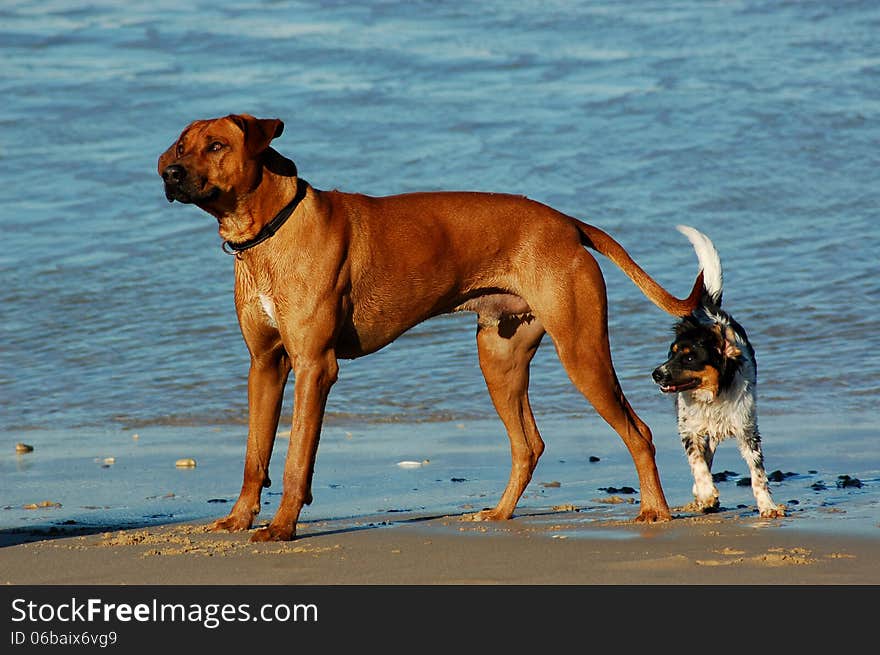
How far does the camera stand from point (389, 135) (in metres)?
17.1

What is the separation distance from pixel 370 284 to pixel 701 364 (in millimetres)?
1814

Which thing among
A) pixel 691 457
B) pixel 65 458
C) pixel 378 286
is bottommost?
pixel 65 458

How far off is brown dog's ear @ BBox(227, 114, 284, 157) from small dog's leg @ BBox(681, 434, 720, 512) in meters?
2.53

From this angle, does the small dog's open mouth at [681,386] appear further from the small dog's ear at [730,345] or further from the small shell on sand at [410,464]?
the small shell on sand at [410,464]

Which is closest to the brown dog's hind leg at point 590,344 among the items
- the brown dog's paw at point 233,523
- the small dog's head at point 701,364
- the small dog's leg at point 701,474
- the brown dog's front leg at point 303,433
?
the small dog's leg at point 701,474

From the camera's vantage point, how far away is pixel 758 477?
6.32m

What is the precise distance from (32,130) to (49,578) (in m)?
13.4

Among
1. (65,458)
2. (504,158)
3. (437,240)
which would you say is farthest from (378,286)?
(504,158)

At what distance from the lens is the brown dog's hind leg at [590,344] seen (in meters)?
6.27

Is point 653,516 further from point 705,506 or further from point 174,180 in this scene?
point 174,180

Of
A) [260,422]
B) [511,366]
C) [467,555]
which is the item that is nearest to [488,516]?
[511,366]

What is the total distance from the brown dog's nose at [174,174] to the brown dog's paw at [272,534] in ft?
4.93

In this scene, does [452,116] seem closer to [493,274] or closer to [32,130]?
[32,130]

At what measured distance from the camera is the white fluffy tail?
706cm
